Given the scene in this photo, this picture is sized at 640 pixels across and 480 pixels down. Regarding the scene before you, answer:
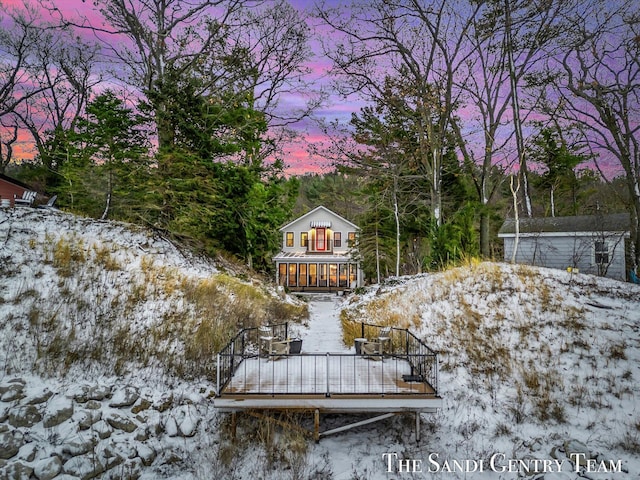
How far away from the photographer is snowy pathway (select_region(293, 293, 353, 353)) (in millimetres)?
10789

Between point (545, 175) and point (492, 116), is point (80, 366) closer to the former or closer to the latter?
point (492, 116)

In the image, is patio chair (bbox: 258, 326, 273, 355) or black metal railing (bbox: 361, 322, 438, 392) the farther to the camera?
patio chair (bbox: 258, 326, 273, 355)

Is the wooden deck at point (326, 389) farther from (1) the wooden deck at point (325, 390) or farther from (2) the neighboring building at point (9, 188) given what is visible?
(2) the neighboring building at point (9, 188)

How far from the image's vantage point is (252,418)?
6.83 meters

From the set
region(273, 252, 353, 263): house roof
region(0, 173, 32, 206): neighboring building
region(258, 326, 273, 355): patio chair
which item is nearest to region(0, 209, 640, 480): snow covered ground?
region(258, 326, 273, 355): patio chair

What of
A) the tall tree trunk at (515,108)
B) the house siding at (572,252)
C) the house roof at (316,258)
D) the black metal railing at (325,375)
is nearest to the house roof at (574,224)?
the house siding at (572,252)

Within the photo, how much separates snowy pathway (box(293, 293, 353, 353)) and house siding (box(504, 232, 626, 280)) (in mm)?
10738

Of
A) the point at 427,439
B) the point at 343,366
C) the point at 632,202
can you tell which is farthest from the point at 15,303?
the point at 632,202

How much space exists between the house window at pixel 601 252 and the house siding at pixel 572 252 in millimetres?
153

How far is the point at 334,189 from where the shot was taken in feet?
162

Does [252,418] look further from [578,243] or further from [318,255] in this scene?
[318,255]

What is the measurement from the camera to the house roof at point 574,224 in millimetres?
16969

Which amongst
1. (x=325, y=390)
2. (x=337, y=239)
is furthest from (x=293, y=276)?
(x=325, y=390)

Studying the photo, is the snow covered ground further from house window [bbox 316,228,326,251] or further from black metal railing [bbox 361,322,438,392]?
house window [bbox 316,228,326,251]
